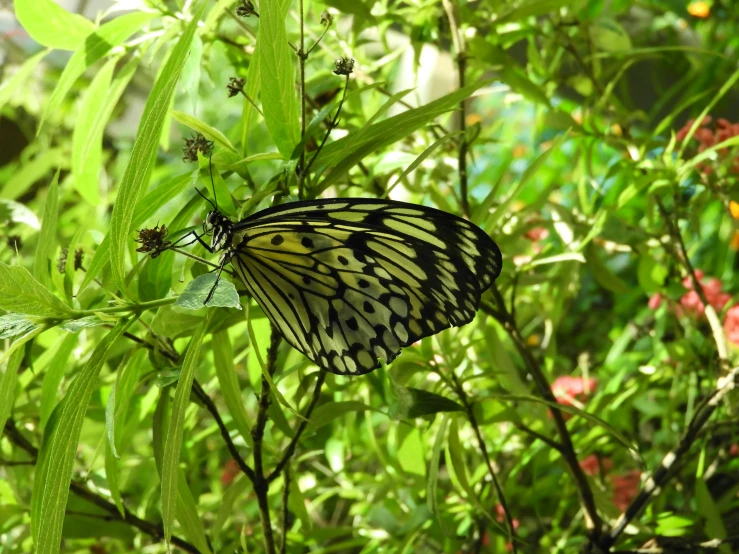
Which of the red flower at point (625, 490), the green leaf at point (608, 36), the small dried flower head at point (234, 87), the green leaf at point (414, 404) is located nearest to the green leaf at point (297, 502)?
the green leaf at point (414, 404)

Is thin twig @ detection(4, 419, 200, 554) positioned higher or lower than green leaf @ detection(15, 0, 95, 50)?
lower

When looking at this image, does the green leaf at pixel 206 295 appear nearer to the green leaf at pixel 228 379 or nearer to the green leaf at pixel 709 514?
the green leaf at pixel 228 379

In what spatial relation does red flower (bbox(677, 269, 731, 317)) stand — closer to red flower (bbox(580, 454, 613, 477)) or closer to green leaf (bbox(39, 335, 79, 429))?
red flower (bbox(580, 454, 613, 477))

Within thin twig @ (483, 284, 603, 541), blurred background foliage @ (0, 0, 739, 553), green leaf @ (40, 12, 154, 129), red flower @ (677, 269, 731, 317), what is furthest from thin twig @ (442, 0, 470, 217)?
red flower @ (677, 269, 731, 317)

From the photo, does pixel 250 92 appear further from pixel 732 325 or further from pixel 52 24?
pixel 732 325

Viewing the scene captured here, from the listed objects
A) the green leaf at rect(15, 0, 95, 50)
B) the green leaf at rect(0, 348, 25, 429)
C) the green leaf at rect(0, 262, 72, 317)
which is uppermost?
the green leaf at rect(15, 0, 95, 50)

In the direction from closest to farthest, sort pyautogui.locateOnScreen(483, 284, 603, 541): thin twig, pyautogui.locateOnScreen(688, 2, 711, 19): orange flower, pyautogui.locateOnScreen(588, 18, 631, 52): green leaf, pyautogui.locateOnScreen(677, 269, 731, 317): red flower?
pyautogui.locateOnScreen(483, 284, 603, 541): thin twig
pyautogui.locateOnScreen(588, 18, 631, 52): green leaf
pyautogui.locateOnScreen(677, 269, 731, 317): red flower
pyautogui.locateOnScreen(688, 2, 711, 19): orange flower

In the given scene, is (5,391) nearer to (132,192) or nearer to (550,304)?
(132,192)

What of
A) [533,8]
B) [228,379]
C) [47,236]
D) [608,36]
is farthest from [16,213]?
[608,36]
